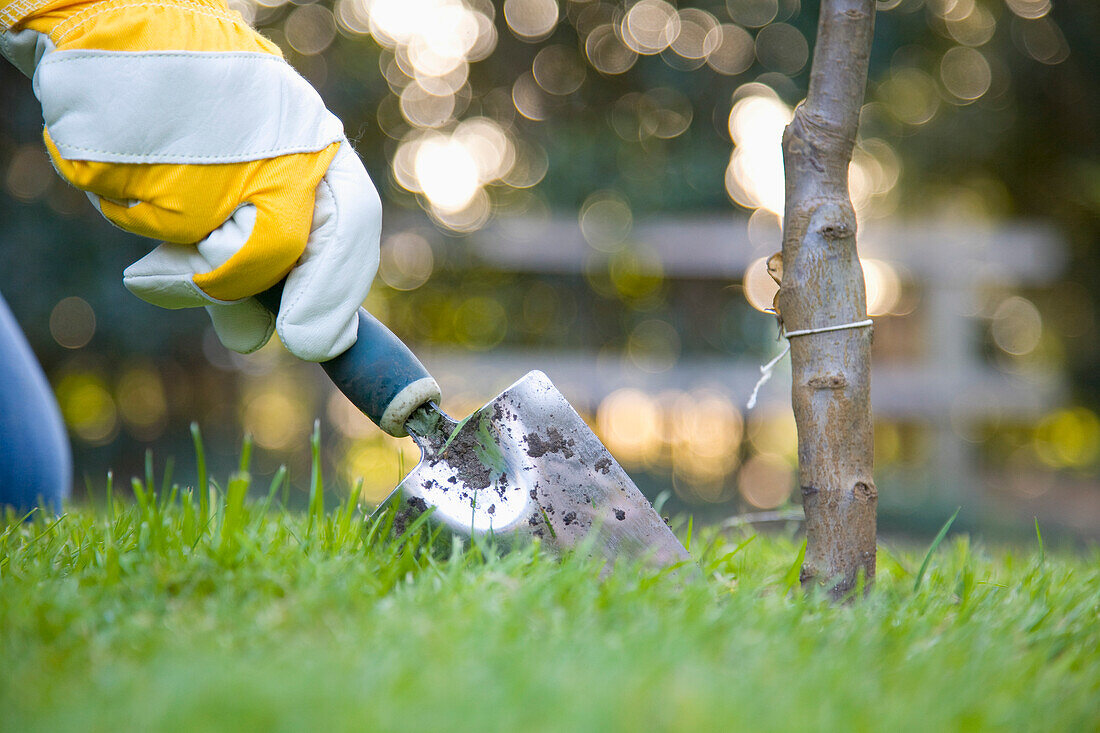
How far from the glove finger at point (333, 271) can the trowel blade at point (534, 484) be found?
21 cm

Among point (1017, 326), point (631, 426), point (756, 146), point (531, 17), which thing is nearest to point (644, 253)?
point (631, 426)

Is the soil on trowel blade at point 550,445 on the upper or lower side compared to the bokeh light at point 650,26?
lower

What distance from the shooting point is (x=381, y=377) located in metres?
1.05

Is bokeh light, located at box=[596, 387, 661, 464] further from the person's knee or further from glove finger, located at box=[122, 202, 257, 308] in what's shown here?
glove finger, located at box=[122, 202, 257, 308]

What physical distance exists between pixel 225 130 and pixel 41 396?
1071 millimetres

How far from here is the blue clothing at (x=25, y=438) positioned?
1592 mm

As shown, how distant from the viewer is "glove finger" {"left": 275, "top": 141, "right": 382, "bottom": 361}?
100 cm

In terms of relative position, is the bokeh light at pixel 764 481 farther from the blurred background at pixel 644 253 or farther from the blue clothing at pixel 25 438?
the blue clothing at pixel 25 438

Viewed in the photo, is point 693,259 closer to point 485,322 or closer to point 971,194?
point 485,322

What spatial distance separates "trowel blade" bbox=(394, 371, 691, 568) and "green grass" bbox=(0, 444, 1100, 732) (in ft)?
0.16

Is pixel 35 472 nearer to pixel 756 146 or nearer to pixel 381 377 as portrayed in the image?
pixel 381 377

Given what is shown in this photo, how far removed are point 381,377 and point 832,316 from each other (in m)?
0.63

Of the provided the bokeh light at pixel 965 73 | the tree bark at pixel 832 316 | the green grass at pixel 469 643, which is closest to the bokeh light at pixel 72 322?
the green grass at pixel 469 643

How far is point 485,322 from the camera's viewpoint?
443cm
